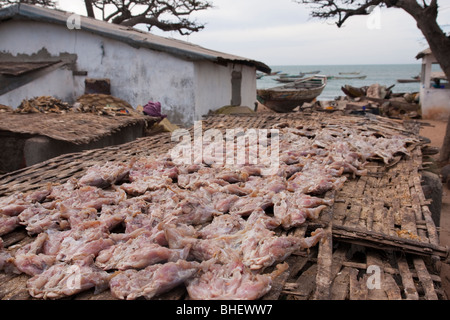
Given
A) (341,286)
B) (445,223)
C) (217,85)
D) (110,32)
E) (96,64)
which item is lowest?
(445,223)

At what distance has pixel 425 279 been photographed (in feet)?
9.53

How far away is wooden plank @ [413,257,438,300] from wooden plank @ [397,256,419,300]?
0.08 meters

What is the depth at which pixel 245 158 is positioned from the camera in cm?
580

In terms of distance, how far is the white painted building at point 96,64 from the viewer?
519 inches

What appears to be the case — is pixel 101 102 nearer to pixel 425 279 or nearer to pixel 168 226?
pixel 168 226

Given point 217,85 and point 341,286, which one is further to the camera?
point 217,85

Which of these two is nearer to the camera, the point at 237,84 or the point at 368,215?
the point at 368,215

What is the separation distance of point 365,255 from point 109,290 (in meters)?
2.35

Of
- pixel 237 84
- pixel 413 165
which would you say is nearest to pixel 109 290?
pixel 413 165

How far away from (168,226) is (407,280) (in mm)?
1999

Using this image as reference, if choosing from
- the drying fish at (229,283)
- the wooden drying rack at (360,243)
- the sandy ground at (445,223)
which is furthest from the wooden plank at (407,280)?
the sandy ground at (445,223)

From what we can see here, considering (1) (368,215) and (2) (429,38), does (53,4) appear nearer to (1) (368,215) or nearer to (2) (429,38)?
(2) (429,38)

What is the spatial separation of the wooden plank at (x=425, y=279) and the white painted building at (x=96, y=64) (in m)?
10.9

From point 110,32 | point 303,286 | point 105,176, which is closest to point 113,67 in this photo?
point 110,32
